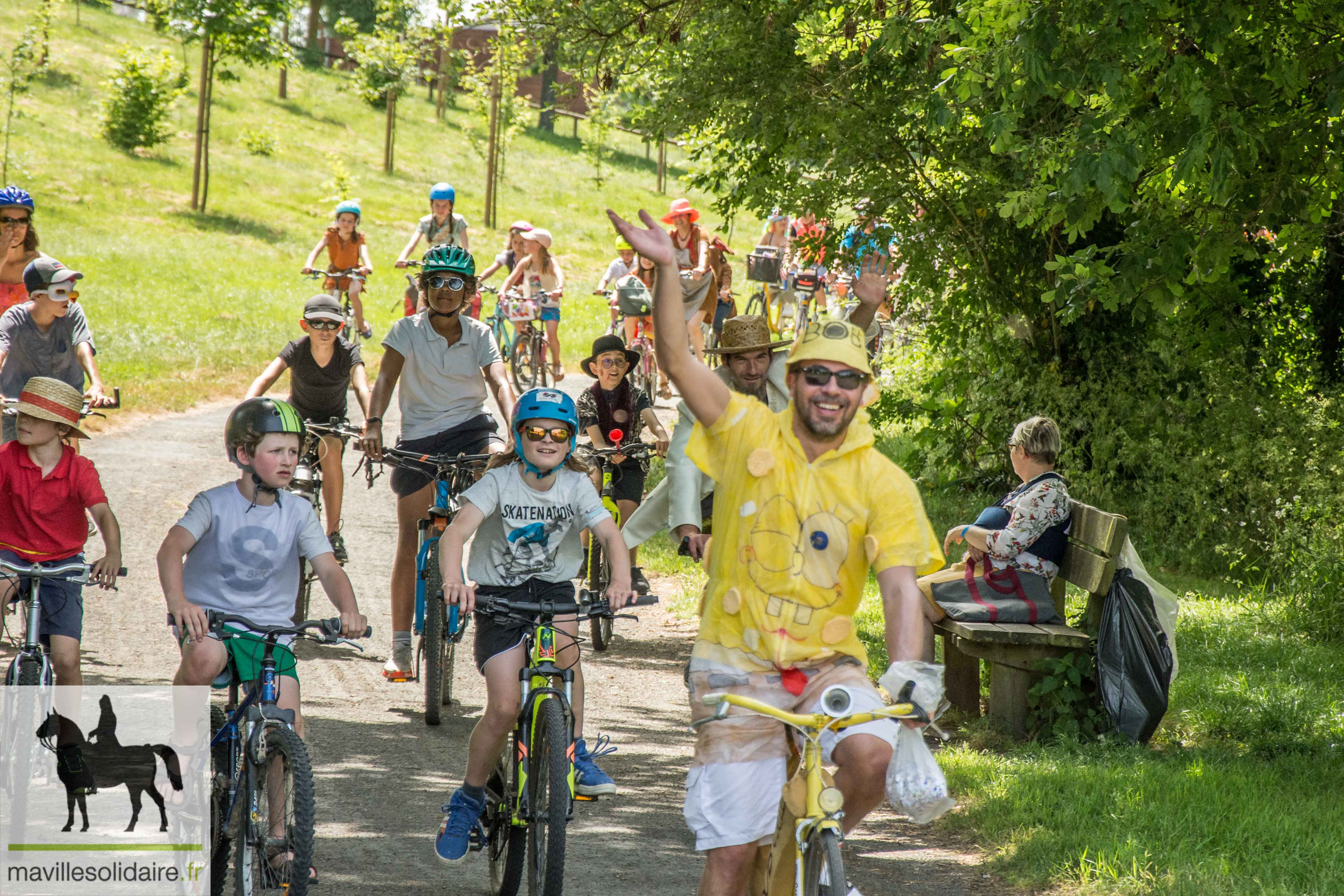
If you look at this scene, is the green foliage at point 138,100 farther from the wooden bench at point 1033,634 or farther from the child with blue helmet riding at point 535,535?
the child with blue helmet riding at point 535,535

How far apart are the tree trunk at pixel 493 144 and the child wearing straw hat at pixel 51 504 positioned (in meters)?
24.5

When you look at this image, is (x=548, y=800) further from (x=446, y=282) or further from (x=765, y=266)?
(x=765, y=266)

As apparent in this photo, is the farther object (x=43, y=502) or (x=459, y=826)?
(x=43, y=502)

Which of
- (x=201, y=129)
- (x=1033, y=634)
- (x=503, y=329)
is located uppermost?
(x=201, y=129)

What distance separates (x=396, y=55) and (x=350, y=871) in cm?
2513

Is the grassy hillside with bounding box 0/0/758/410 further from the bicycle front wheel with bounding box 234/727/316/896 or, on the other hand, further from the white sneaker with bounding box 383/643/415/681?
the bicycle front wheel with bounding box 234/727/316/896

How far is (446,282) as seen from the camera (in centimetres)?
775

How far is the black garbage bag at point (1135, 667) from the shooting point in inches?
274

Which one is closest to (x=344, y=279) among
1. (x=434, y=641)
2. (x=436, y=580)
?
(x=436, y=580)

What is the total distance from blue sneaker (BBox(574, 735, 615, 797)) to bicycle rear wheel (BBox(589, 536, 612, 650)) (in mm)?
3840

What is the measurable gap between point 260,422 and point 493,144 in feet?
100

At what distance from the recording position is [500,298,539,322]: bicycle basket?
18250 mm

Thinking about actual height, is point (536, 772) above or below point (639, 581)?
below

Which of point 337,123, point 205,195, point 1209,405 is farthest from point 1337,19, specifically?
point 337,123
